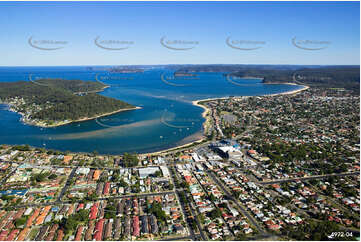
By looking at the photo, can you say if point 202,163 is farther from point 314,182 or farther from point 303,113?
point 303,113

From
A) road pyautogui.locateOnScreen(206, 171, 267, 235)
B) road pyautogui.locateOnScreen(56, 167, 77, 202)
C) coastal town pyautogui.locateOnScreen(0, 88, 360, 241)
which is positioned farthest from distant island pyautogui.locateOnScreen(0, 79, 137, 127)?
road pyautogui.locateOnScreen(206, 171, 267, 235)

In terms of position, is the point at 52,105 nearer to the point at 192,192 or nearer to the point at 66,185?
the point at 66,185

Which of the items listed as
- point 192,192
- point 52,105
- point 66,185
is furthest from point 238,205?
point 52,105

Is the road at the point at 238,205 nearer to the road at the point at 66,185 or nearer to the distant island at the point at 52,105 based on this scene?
the road at the point at 66,185

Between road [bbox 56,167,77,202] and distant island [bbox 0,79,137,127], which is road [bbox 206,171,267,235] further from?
distant island [bbox 0,79,137,127]

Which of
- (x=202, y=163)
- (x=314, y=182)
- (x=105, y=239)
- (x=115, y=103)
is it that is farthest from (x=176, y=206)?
(x=115, y=103)

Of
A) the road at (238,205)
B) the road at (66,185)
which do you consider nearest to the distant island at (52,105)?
the road at (66,185)
